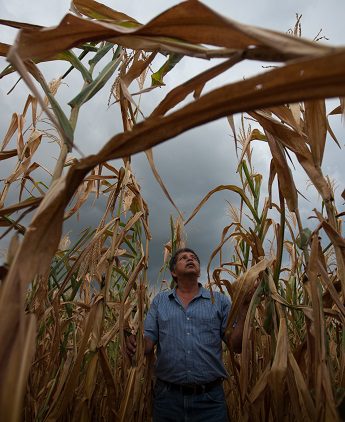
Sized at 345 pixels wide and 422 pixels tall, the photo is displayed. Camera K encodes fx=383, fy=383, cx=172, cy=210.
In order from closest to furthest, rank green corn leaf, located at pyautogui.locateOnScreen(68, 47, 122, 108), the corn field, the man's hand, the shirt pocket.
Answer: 1. the corn field
2. green corn leaf, located at pyautogui.locateOnScreen(68, 47, 122, 108)
3. the man's hand
4. the shirt pocket

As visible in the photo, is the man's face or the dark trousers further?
the man's face

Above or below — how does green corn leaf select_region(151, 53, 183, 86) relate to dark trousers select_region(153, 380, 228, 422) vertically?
above

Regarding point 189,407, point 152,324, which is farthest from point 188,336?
point 189,407

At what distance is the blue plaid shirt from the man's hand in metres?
0.43

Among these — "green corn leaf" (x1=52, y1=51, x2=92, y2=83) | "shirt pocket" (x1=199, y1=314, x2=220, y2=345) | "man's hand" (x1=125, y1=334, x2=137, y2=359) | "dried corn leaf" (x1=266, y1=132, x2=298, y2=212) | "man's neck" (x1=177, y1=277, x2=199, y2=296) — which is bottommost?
"man's hand" (x1=125, y1=334, x2=137, y2=359)

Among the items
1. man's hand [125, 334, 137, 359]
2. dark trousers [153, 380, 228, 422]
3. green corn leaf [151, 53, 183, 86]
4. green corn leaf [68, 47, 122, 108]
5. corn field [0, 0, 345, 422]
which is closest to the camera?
corn field [0, 0, 345, 422]

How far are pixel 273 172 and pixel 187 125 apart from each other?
81cm

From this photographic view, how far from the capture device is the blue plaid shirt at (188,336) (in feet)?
6.51

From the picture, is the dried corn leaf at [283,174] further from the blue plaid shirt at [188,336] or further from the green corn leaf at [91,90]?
→ the blue plaid shirt at [188,336]

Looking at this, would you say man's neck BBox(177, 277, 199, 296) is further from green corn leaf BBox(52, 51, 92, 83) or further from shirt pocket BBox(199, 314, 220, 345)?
green corn leaf BBox(52, 51, 92, 83)

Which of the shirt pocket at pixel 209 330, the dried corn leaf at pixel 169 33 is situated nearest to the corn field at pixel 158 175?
the dried corn leaf at pixel 169 33

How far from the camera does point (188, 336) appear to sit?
82.0 inches

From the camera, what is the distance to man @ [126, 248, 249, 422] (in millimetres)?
1911

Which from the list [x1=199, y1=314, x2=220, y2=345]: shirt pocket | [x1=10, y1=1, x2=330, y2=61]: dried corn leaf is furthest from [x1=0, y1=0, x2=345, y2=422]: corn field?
[x1=199, y1=314, x2=220, y2=345]: shirt pocket
